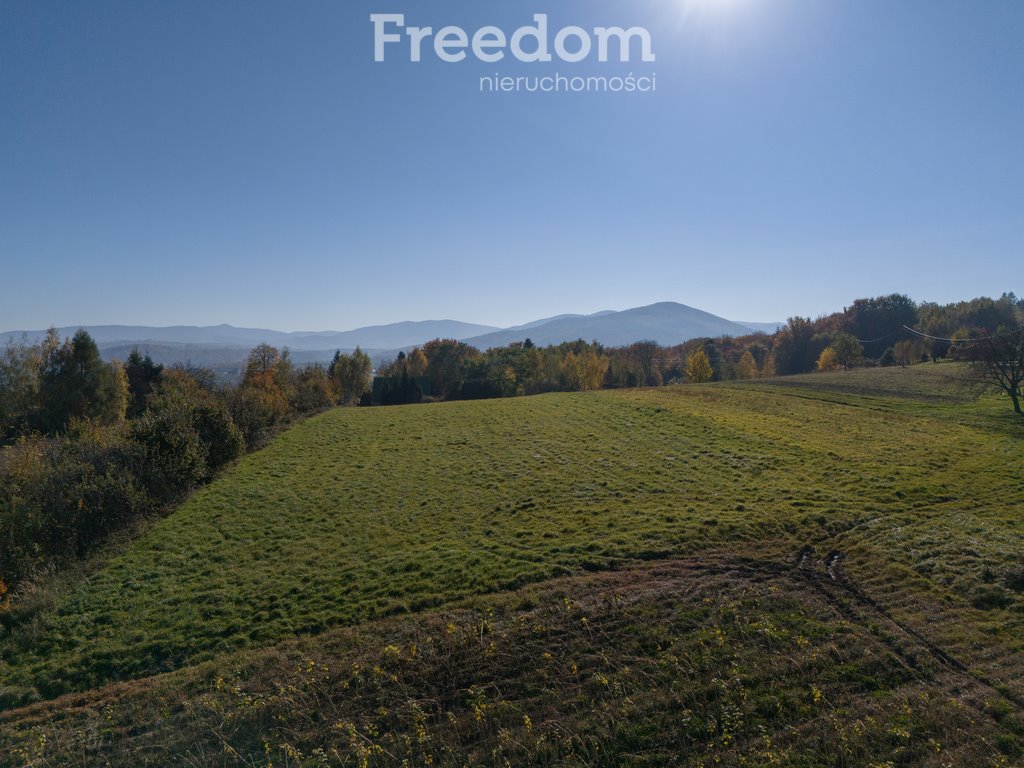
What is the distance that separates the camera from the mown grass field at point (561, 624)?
29.0 feet

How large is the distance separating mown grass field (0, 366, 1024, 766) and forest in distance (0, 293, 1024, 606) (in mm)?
2718

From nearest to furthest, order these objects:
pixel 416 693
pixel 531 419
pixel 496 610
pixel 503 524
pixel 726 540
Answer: pixel 416 693, pixel 496 610, pixel 726 540, pixel 503 524, pixel 531 419

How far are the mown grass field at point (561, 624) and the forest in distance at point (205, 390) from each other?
2718 millimetres

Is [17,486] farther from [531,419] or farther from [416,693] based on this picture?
[531,419]

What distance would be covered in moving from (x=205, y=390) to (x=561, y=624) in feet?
150

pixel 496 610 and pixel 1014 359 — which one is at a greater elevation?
pixel 1014 359

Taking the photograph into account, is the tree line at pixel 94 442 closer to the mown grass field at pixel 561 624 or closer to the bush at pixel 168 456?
the bush at pixel 168 456

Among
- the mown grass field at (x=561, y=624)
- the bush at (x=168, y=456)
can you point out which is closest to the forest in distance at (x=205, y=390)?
the bush at (x=168, y=456)

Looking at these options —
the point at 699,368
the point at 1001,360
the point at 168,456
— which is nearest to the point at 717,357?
the point at 699,368

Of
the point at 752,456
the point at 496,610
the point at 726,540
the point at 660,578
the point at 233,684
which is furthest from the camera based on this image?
the point at 752,456

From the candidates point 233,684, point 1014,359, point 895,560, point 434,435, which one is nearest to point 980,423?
point 1014,359

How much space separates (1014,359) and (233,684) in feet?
175

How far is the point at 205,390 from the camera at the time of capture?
45875 millimetres

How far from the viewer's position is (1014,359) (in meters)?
37.6
